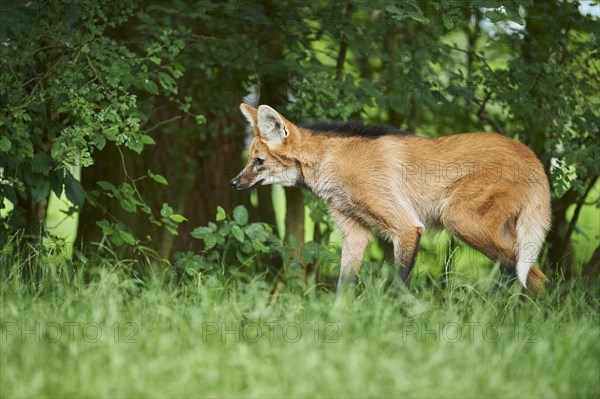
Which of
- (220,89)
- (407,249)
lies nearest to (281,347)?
(407,249)

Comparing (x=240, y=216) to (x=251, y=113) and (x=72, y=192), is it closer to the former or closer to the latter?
(x=251, y=113)

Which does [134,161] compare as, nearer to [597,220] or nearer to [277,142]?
[277,142]

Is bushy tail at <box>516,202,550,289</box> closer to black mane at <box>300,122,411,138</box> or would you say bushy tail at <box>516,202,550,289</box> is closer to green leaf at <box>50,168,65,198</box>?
black mane at <box>300,122,411,138</box>

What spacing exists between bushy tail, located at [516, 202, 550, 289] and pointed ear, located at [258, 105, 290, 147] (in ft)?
5.01

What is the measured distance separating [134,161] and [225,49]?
4.30ft

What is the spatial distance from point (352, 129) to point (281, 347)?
7.61 feet

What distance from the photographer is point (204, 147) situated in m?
7.26

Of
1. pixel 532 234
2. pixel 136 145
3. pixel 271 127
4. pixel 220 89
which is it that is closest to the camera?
pixel 136 145

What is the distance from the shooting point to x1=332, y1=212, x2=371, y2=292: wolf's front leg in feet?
16.8

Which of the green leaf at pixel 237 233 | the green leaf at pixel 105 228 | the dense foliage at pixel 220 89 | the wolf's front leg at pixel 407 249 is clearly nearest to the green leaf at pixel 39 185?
the dense foliage at pixel 220 89

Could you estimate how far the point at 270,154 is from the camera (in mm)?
5133

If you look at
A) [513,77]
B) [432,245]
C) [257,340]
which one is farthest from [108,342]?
[432,245]

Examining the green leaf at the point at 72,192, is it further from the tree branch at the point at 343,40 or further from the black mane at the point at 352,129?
the tree branch at the point at 343,40

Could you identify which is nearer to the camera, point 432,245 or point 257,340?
point 257,340
